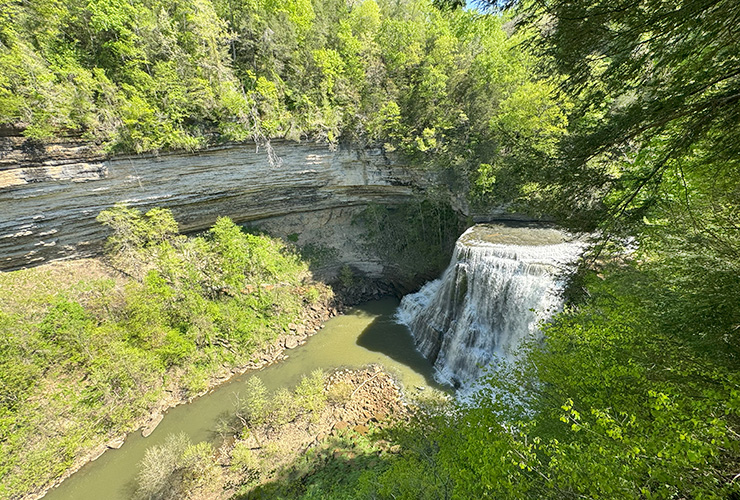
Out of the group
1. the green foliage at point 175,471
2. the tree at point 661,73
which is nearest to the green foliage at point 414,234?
the green foliage at point 175,471

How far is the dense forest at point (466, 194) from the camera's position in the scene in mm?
2848

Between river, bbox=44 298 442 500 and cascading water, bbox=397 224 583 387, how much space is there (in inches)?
49.5

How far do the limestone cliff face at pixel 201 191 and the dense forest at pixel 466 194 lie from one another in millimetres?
1071

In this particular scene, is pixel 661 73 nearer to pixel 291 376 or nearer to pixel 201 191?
pixel 291 376

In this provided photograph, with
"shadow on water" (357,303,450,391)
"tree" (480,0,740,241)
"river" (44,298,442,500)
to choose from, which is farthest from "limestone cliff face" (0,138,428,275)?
"tree" (480,0,740,241)

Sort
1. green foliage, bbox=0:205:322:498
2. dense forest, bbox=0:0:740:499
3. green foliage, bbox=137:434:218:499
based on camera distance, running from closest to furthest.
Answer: dense forest, bbox=0:0:740:499, green foliage, bbox=137:434:218:499, green foliage, bbox=0:205:322:498

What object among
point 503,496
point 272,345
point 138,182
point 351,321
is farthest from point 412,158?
point 503,496

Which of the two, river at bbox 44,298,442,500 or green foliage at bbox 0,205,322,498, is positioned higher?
green foliage at bbox 0,205,322,498

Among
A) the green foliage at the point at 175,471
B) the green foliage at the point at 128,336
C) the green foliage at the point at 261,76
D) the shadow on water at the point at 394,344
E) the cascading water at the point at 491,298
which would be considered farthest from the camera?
the shadow on water at the point at 394,344

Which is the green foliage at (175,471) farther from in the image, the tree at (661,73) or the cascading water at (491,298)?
the tree at (661,73)

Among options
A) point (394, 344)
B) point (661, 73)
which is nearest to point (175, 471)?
point (394, 344)

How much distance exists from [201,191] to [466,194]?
49.3ft

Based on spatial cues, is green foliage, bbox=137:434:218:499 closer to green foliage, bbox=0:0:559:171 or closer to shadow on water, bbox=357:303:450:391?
shadow on water, bbox=357:303:450:391

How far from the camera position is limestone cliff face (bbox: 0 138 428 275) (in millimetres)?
12172
